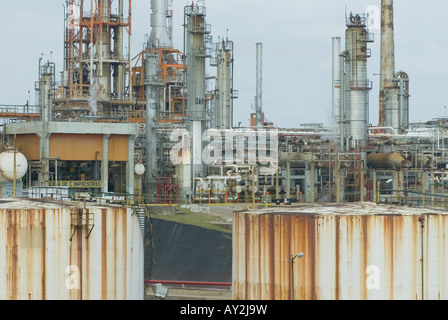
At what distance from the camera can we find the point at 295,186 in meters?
70.2

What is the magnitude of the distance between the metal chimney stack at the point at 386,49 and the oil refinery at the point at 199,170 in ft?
0.41

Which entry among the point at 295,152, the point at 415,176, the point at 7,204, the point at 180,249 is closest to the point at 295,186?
the point at 295,152

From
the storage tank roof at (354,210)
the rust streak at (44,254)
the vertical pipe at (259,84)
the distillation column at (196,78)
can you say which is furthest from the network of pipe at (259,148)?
the rust streak at (44,254)

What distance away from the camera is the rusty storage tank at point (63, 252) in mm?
27922

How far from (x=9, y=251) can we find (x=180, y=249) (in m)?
28.5

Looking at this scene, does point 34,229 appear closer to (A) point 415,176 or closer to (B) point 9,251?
(B) point 9,251

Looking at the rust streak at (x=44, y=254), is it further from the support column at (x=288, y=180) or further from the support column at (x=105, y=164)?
the support column at (x=288, y=180)

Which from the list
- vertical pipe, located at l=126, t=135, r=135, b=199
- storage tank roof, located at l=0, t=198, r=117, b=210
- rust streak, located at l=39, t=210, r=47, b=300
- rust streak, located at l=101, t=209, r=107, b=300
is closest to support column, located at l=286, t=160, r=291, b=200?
vertical pipe, located at l=126, t=135, r=135, b=199

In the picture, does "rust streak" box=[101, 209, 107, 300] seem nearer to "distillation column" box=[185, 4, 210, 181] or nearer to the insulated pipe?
"distillation column" box=[185, 4, 210, 181]

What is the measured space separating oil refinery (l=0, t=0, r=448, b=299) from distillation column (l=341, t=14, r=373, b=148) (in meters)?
0.10

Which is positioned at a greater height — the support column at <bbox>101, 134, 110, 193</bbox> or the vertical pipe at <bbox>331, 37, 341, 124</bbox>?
the vertical pipe at <bbox>331, 37, 341, 124</bbox>

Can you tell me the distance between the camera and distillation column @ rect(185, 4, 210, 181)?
65688 mm

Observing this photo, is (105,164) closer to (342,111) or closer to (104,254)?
(342,111)

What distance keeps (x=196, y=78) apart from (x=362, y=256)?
40104mm
